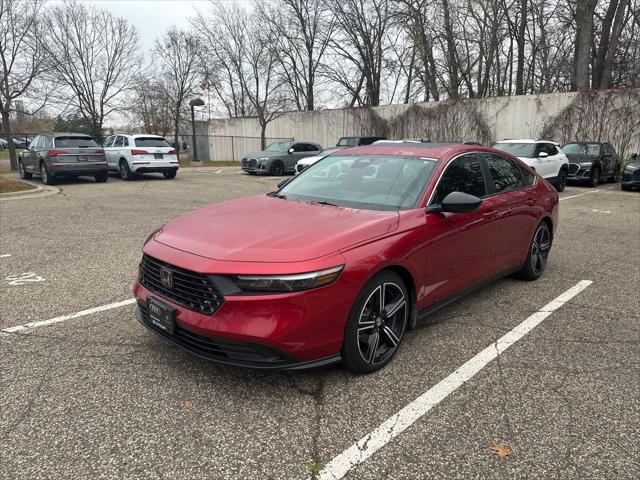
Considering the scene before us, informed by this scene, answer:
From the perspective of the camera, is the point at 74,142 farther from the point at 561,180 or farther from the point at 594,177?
the point at 594,177

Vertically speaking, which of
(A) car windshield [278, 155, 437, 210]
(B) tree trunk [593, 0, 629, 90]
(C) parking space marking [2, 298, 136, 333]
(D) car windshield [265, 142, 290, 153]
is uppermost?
(B) tree trunk [593, 0, 629, 90]

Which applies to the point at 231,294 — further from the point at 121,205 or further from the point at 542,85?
the point at 542,85

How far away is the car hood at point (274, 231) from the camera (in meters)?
2.77

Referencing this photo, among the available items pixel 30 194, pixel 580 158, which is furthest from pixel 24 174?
pixel 580 158

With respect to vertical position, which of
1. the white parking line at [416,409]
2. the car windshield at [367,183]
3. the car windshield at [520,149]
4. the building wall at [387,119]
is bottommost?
the white parking line at [416,409]

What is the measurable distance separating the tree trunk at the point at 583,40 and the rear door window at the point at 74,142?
21.6 m

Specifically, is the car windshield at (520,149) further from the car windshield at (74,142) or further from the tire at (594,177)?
the car windshield at (74,142)

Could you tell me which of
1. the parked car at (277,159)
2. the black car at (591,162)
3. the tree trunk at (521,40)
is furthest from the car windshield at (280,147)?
the tree trunk at (521,40)

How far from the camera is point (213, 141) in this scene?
115 ft

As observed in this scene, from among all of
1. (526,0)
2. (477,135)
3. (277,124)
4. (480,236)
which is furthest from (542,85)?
(480,236)

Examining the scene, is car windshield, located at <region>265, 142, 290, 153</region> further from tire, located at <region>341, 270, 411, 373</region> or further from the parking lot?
tire, located at <region>341, 270, 411, 373</region>

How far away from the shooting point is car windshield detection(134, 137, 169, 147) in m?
15.9

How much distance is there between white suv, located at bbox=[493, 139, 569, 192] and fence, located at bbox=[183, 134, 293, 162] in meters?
21.2

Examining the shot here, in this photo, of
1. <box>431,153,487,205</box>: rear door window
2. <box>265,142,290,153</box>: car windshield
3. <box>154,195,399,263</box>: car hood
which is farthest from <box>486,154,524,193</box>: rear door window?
<box>265,142,290,153</box>: car windshield
